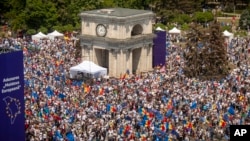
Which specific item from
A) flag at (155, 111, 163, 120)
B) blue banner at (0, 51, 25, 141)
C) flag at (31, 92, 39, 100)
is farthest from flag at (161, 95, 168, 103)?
blue banner at (0, 51, 25, 141)

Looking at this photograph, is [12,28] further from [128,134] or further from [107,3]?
[128,134]

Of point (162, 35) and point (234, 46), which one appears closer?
point (162, 35)

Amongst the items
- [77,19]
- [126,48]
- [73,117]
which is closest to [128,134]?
[73,117]

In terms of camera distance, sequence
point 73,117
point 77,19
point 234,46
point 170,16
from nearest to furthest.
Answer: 1. point 73,117
2. point 234,46
3. point 77,19
4. point 170,16

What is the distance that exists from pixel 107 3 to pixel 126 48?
27.0m

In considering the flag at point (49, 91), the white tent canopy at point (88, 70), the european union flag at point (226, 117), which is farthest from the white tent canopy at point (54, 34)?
the european union flag at point (226, 117)

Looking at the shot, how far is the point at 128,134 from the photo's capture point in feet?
107

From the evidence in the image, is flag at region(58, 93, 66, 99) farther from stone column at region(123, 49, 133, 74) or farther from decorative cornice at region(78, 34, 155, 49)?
stone column at region(123, 49, 133, 74)

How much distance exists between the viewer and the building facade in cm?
5103

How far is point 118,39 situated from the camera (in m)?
51.0

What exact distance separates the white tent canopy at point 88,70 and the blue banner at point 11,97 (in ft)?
60.8

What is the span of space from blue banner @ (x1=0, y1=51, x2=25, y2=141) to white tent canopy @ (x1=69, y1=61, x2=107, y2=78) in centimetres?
1853

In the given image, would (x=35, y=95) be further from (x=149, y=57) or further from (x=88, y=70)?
(x=149, y=57)

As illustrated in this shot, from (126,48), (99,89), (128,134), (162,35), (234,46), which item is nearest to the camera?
(128,134)
